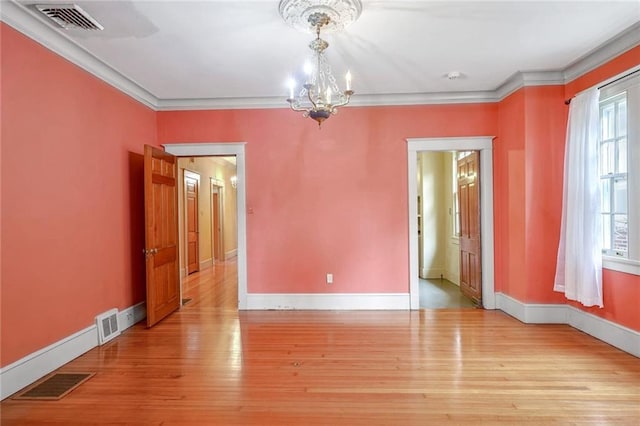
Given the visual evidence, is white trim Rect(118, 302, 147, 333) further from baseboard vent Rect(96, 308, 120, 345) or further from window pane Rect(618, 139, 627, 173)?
window pane Rect(618, 139, 627, 173)

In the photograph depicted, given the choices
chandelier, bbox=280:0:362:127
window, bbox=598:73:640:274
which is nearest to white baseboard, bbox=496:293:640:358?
window, bbox=598:73:640:274

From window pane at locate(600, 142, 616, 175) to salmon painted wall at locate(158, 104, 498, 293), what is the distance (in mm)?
1242

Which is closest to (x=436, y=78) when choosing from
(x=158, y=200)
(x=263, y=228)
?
(x=263, y=228)

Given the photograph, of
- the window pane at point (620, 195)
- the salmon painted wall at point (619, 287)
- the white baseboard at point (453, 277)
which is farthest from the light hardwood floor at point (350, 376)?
the white baseboard at point (453, 277)

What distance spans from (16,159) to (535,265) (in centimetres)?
505

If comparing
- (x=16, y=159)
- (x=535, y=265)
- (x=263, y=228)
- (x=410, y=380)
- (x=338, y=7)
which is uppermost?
(x=338, y=7)

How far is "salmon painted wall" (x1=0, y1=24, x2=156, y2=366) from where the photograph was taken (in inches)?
95.2

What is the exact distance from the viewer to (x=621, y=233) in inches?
122

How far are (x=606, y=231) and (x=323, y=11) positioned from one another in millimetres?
3390

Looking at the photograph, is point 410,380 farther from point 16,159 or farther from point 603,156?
point 16,159

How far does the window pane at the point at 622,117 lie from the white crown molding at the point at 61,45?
507 centimetres

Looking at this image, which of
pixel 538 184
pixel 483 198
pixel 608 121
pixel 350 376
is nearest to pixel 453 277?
pixel 483 198

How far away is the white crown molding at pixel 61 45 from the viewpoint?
2400mm

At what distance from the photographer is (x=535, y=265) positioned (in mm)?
3777
